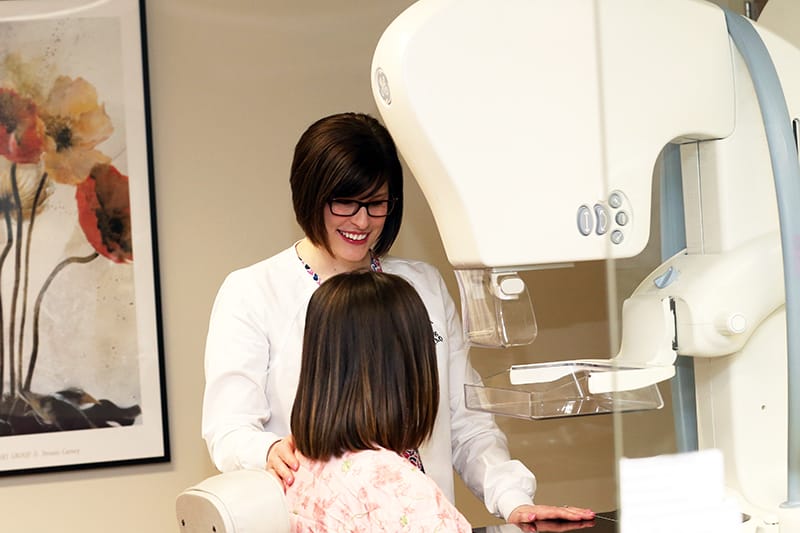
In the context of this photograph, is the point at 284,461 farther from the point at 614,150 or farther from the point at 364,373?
the point at 614,150

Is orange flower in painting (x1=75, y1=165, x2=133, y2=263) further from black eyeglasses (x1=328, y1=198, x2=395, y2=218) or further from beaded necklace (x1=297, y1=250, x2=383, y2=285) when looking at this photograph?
black eyeglasses (x1=328, y1=198, x2=395, y2=218)

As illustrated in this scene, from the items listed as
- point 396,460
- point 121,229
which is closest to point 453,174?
point 396,460

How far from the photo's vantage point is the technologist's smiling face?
5.56 feet

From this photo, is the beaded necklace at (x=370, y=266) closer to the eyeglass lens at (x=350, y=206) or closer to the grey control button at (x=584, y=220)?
the eyeglass lens at (x=350, y=206)

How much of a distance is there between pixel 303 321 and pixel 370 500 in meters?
0.56

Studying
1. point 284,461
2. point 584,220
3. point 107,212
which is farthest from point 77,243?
point 584,220

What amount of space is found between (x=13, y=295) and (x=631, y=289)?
201 cm

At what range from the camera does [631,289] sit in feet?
2.76

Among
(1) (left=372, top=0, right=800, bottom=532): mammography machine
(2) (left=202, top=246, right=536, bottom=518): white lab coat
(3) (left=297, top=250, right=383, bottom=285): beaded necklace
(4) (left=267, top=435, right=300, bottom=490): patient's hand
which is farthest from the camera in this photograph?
(3) (left=297, top=250, right=383, bottom=285): beaded necklace

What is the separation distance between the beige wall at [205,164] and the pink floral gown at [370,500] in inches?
49.6

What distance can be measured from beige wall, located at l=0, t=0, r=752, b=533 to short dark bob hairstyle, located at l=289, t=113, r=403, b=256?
845mm

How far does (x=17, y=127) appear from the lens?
2488mm

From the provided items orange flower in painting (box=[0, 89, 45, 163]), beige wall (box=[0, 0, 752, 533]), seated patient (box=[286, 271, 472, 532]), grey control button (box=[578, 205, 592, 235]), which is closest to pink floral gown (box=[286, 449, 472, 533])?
seated patient (box=[286, 271, 472, 532])

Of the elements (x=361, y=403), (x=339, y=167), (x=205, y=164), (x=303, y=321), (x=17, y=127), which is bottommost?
(x=361, y=403)
